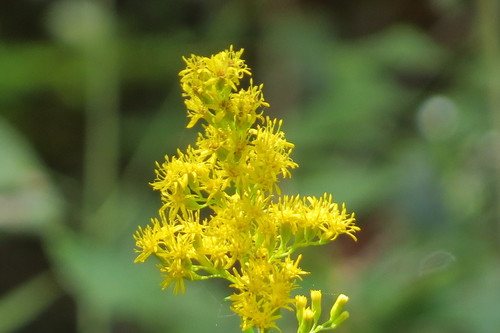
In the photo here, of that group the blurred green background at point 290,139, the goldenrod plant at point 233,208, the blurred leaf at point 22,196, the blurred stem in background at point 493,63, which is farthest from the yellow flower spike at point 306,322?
the blurred leaf at point 22,196

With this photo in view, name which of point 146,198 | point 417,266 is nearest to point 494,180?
point 417,266

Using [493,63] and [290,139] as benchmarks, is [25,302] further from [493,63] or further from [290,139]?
[493,63]

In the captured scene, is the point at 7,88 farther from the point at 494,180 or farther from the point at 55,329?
the point at 494,180

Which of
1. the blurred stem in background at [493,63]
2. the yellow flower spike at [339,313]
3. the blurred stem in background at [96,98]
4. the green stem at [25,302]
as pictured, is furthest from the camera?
the blurred stem in background at [96,98]

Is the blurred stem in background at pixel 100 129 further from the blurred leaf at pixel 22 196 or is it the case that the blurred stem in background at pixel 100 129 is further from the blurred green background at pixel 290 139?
the blurred leaf at pixel 22 196

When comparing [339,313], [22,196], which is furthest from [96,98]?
[339,313]
